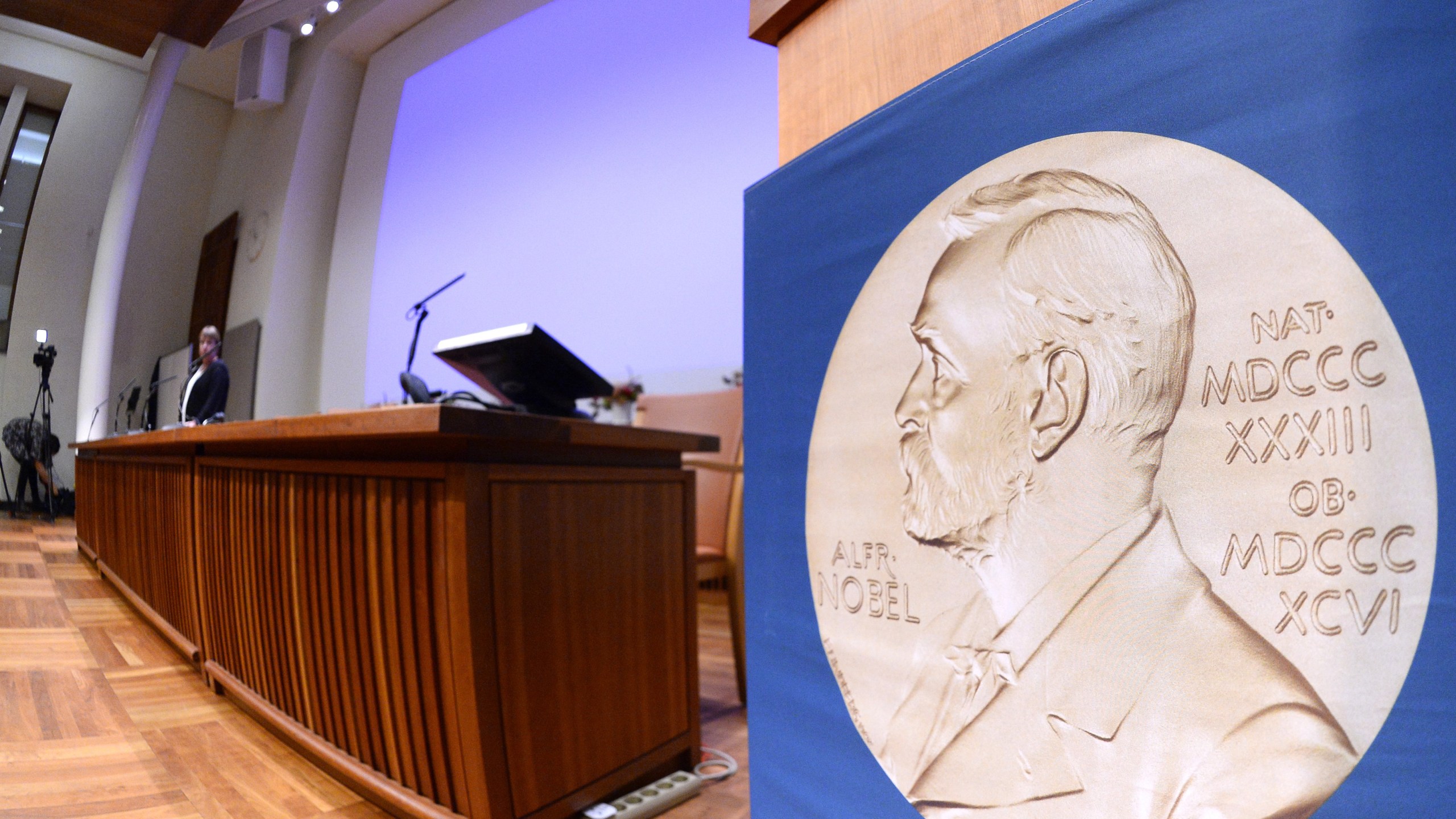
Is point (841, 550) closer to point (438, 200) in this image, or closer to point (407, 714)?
point (407, 714)

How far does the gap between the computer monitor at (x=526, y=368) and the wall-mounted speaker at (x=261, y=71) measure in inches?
175

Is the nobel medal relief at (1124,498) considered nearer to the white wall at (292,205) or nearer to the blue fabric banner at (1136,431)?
the blue fabric banner at (1136,431)

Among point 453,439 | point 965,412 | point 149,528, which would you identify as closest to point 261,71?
point 149,528

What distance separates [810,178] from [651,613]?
39.4 inches

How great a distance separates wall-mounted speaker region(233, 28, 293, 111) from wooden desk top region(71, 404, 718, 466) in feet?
14.3

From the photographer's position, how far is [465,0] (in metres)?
4.50

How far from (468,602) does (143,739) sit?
1192 mm

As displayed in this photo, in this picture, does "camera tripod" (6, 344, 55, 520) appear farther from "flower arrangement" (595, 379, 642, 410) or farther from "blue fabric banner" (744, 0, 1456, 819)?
"blue fabric banner" (744, 0, 1456, 819)

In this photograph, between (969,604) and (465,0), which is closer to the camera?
(969,604)


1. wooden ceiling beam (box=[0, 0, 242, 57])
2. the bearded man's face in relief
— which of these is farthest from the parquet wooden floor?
wooden ceiling beam (box=[0, 0, 242, 57])

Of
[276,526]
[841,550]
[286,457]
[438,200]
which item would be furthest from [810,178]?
[438,200]

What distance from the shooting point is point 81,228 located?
3662 mm

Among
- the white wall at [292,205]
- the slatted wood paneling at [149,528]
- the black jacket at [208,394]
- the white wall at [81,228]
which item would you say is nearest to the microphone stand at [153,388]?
the white wall at [81,228]

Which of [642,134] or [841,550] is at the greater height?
[642,134]
